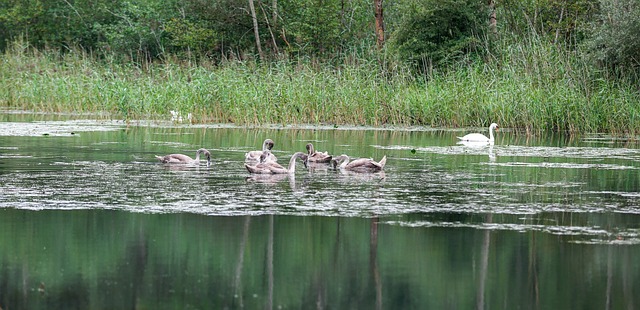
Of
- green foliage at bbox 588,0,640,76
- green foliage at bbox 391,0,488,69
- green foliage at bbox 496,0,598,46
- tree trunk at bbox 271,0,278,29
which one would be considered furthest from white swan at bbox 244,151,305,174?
tree trunk at bbox 271,0,278,29

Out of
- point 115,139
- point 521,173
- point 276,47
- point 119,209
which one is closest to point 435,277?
point 119,209

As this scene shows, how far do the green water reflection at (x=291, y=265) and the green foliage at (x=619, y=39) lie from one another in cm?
1477

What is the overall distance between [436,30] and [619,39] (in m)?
8.52

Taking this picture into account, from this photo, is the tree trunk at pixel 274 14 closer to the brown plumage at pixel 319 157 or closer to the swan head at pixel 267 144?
the brown plumage at pixel 319 157

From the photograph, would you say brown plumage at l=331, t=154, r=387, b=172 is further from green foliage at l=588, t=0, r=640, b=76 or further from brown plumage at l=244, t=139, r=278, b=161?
green foliage at l=588, t=0, r=640, b=76

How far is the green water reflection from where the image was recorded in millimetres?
6789

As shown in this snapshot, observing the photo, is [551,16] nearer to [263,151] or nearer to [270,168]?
[263,151]

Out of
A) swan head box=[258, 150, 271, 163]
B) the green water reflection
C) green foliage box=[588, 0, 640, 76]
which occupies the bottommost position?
the green water reflection

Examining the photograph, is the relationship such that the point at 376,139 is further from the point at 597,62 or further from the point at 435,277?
the point at 435,277

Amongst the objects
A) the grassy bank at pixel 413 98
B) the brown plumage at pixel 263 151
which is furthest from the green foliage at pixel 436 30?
the brown plumage at pixel 263 151

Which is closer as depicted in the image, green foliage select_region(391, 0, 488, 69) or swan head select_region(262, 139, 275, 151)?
swan head select_region(262, 139, 275, 151)

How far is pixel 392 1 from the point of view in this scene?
40.9 m

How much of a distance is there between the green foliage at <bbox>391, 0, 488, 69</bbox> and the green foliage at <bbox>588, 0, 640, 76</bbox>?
676 centimetres

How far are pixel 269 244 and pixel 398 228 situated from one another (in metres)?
1.38
